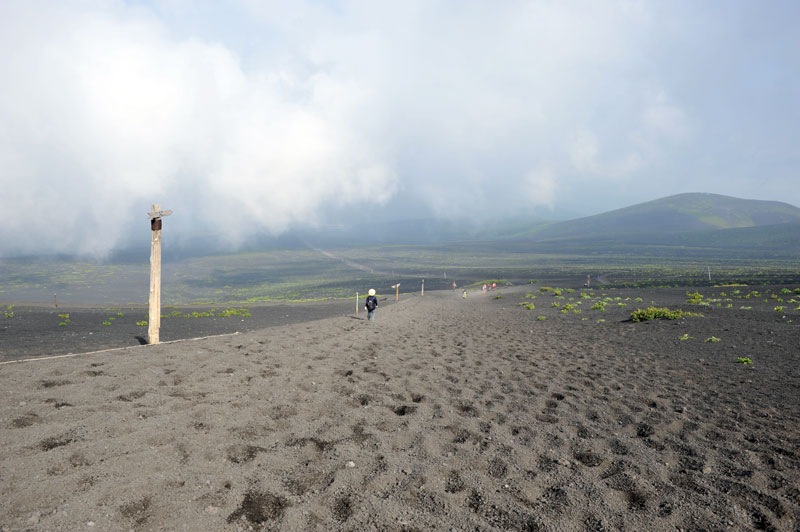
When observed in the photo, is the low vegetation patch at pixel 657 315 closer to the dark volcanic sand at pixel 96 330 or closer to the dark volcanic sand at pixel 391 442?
the dark volcanic sand at pixel 391 442

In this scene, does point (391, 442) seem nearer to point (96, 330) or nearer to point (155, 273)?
point (155, 273)

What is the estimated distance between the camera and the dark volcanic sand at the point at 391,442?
→ 4152 millimetres

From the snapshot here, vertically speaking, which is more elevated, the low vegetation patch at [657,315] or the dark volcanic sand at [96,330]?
the low vegetation patch at [657,315]

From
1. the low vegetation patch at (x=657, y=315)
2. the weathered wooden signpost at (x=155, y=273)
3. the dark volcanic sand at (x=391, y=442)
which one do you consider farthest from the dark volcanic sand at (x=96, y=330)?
the low vegetation patch at (x=657, y=315)

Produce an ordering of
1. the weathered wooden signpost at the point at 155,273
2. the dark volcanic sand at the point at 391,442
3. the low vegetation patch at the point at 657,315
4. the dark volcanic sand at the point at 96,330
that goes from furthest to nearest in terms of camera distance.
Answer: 1. the low vegetation patch at the point at 657,315
2. the dark volcanic sand at the point at 96,330
3. the weathered wooden signpost at the point at 155,273
4. the dark volcanic sand at the point at 391,442

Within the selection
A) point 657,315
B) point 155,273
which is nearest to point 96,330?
point 155,273

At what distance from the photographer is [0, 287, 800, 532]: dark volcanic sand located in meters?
4.15

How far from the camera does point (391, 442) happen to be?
5.91 meters

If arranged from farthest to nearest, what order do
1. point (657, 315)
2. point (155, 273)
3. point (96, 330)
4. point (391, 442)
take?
point (96, 330), point (657, 315), point (155, 273), point (391, 442)

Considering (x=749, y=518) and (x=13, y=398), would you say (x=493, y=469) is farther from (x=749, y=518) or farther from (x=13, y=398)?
(x=13, y=398)

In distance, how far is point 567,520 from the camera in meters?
4.12

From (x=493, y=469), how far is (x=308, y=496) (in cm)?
228

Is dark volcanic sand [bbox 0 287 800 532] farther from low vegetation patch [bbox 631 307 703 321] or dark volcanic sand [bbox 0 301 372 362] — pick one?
low vegetation patch [bbox 631 307 703 321]

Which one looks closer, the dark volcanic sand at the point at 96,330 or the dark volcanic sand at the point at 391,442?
the dark volcanic sand at the point at 391,442
